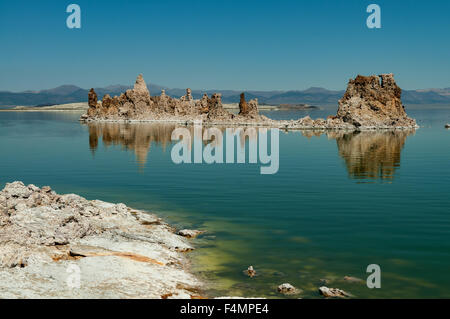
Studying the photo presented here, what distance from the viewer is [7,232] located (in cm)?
1587

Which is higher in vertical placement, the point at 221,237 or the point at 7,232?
the point at 7,232

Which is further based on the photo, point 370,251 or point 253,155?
point 253,155

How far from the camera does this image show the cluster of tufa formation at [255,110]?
109 m

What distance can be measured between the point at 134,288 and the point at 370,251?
9.54 metres

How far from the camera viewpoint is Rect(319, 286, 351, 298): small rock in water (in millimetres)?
13219

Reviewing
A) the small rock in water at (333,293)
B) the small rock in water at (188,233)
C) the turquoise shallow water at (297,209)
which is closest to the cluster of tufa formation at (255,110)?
the turquoise shallow water at (297,209)

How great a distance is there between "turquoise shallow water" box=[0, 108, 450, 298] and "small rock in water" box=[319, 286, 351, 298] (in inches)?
19.7

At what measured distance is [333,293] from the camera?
13266 mm

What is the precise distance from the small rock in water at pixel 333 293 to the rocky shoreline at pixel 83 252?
12.4 feet

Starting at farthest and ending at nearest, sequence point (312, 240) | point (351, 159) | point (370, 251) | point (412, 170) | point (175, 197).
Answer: point (351, 159), point (412, 170), point (175, 197), point (312, 240), point (370, 251)

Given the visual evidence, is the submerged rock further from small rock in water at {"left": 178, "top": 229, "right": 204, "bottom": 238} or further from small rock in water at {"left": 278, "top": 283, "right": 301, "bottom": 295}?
small rock in water at {"left": 178, "top": 229, "right": 204, "bottom": 238}

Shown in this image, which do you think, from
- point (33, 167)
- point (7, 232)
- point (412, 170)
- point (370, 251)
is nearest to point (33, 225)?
point (7, 232)
